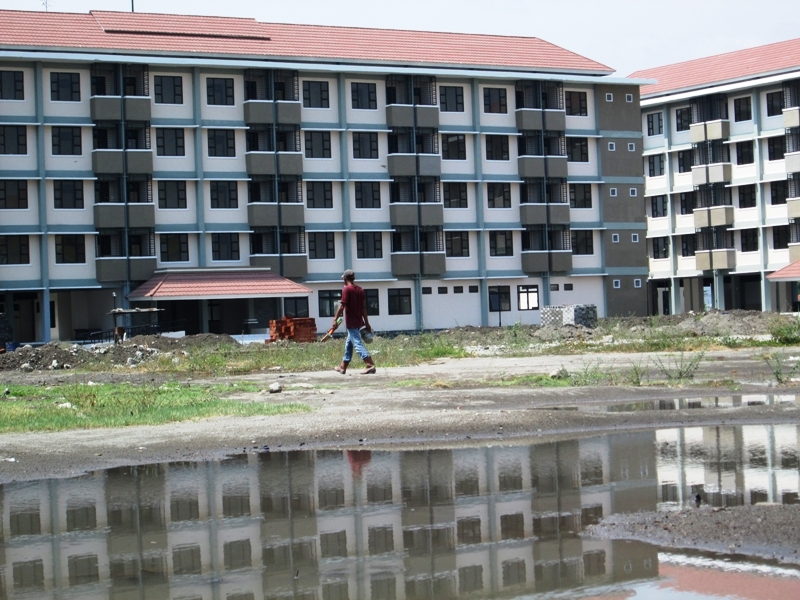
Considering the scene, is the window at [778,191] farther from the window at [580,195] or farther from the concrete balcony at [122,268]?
the concrete balcony at [122,268]

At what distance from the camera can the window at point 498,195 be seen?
66312 millimetres

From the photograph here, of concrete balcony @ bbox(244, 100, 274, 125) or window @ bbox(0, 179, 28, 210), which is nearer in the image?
window @ bbox(0, 179, 28, 210)

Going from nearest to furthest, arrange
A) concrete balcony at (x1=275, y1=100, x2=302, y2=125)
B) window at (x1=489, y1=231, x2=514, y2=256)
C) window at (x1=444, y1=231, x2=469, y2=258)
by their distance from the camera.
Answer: concrete balcony at (x1=275, y1=100, x2=302, y2=125) < window at (x1=444, y1=231, x2=469, y2=258) < window at (x1=489, y1=231, x2=514, y2=256)

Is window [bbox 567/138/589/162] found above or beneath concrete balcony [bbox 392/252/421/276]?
above

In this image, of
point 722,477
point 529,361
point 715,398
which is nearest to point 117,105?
point 529,361

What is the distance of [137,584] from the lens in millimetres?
6809

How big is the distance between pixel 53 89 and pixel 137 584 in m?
54.0

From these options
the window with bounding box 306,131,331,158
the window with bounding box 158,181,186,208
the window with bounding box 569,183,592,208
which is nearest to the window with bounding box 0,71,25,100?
the window with bounding box 158,181,186,208

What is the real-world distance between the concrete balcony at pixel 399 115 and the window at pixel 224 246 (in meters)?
10.4

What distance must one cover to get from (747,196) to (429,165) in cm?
2225

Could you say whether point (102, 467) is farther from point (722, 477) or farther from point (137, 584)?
point (722, 477)

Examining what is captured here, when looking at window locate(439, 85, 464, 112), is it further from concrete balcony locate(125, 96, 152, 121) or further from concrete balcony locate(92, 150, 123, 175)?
concrete balcony locate(92, 150, 123, 175)

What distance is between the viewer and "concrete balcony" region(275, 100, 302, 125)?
198 feet

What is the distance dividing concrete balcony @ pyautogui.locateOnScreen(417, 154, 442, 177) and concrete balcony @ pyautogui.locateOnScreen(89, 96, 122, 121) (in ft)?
52.4
